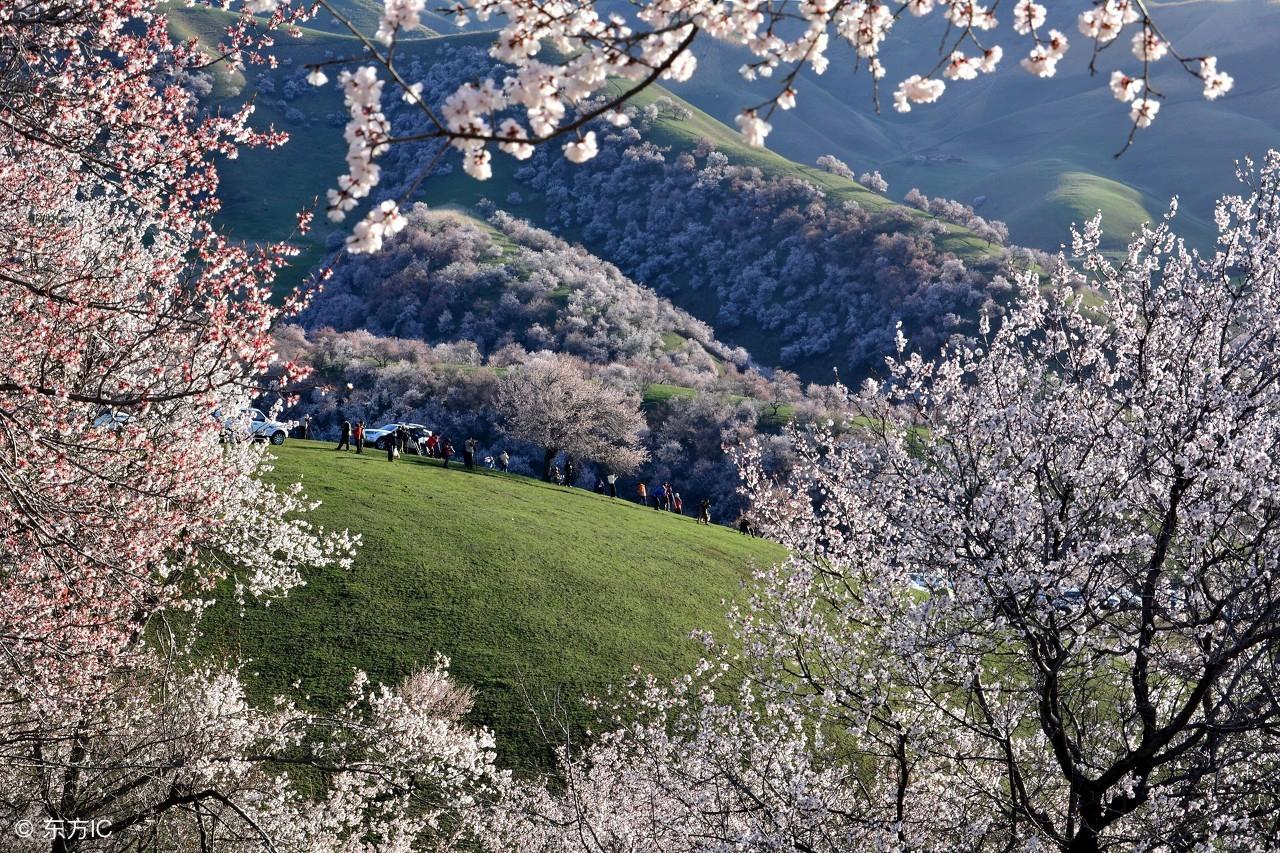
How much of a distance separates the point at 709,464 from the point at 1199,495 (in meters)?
69.4

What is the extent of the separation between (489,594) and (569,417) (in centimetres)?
3121

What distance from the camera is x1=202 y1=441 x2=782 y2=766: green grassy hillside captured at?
26.9 m

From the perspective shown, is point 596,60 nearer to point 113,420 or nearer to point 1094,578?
point 1094,578

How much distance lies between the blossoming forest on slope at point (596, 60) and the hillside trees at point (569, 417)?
57433 millimetres

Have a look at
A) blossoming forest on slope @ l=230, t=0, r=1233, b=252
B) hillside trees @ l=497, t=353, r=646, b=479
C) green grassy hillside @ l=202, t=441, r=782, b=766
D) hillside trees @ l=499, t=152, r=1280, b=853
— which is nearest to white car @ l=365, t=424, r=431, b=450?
hillside trees @ l=497, t=353, r=646, b=479

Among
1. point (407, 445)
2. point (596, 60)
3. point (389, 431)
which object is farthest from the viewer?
point (407, 445)

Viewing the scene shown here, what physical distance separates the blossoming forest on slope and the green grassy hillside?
17.5 meters

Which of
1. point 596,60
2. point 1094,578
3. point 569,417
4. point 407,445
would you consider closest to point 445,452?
point 407,445

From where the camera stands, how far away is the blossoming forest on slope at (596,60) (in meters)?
3.52

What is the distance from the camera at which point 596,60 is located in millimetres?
3725

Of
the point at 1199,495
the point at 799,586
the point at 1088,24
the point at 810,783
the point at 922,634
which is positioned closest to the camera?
the point at 1088,24

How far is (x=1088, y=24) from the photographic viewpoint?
4379 millimetres

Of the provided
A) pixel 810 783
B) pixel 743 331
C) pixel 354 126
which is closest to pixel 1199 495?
pixel 810 783

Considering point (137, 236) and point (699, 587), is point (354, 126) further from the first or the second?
point (699, 587)
